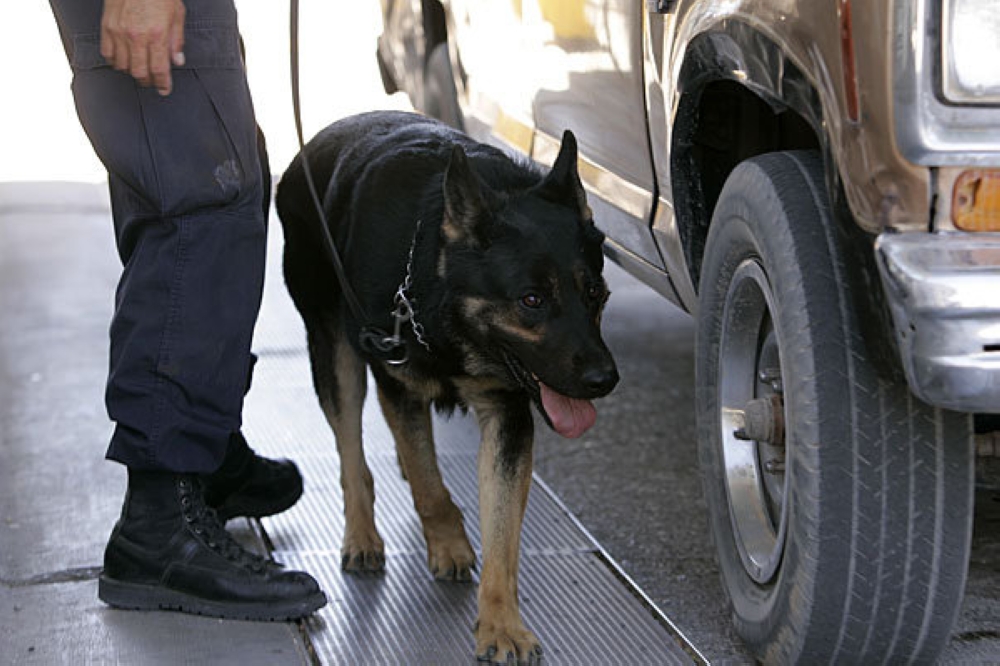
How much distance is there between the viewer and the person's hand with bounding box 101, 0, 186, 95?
2996 mm

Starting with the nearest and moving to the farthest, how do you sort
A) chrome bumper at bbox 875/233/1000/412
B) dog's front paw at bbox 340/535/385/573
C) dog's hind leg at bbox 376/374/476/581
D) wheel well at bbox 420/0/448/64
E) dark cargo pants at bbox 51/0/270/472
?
chrome bumper at bbox 875/233/1000/412 → dark cargo pants at bbox 51/0/270/472 → dog's hind leg at bbox 376/374/476/581 → dog's front paw at bbox 340/535/385/573 → wheel well at bbox 420/0/448/64

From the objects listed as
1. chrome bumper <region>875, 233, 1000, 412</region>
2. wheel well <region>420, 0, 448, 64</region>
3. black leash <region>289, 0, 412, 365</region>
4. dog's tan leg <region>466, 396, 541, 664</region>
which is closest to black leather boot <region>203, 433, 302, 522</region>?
black leash <region>289, 0, 412, 365</region>

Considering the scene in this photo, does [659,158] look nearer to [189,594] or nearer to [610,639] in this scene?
[610,639]

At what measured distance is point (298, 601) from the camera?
11.2ft

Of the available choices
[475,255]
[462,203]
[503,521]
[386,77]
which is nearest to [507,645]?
[503,521]

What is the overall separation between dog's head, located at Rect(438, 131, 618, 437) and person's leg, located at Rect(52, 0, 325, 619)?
53 cm

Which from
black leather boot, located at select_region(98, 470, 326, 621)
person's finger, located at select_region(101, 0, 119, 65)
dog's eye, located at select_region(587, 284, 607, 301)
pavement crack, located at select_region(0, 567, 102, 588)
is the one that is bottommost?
pavement crack, located at select_region(0, 567, 102, 588)

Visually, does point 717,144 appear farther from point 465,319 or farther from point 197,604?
point 197,604

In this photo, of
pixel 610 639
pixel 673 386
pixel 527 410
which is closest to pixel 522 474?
pixel 527 410

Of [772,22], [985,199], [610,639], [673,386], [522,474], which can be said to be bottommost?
[673,386]

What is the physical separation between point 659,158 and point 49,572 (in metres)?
1.86

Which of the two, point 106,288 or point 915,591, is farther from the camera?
point 106,288

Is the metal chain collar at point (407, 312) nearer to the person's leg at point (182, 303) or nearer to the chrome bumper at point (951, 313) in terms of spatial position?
the person's leg at point (182, 303)

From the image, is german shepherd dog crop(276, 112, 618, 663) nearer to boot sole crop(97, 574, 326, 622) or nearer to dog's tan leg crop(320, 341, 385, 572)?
dog's tan leg crop(320, 341, 385, 572)
